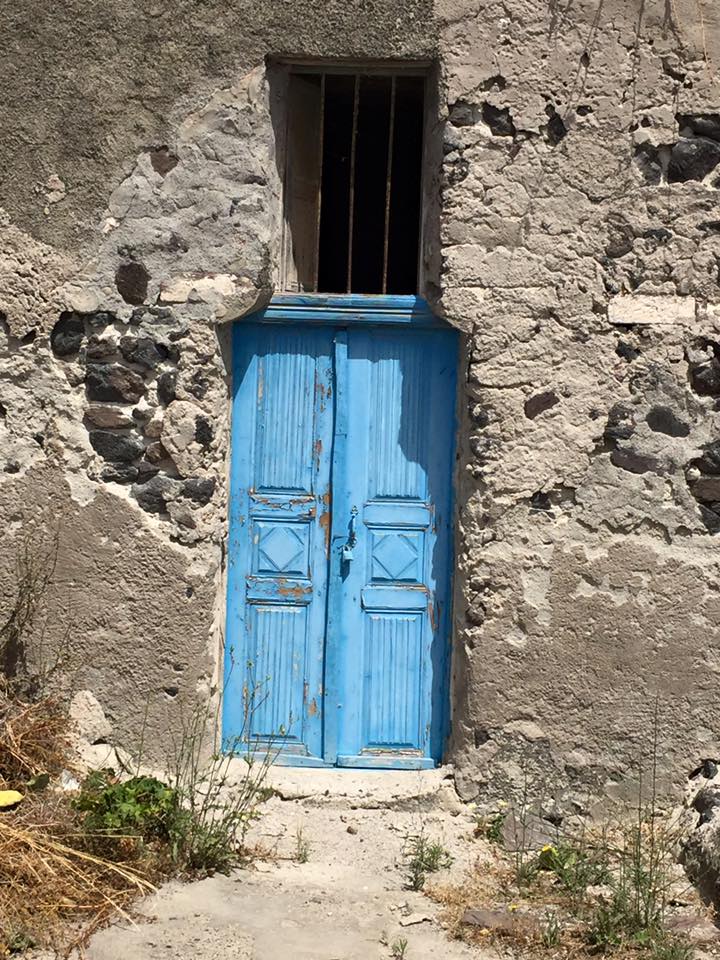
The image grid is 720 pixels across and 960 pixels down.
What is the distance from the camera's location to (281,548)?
4.60m

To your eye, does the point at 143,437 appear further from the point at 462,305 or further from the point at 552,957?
the point at 552,957

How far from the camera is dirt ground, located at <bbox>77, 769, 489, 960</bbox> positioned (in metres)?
3.48

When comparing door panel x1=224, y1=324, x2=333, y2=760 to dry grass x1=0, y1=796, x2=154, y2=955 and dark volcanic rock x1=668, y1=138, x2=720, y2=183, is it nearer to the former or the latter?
dry grass x1=0, y1=796, x2=154, y2=955

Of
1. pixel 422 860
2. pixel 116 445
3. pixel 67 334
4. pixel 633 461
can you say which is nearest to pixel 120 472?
pixel 116 445

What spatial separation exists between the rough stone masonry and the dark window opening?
0.34 meters

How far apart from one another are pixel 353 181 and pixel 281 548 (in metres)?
1.59

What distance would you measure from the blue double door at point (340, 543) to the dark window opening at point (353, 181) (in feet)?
1.22

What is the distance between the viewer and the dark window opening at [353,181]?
15.5 feet

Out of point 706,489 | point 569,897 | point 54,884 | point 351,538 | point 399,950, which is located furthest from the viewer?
point 351,538

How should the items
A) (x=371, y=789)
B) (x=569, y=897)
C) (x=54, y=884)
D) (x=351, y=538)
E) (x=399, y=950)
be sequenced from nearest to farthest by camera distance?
(x=399, y=950) → (x=54, y=884) → (x=569, y=897) → (x=371, y=789) → (x=351, y=538)

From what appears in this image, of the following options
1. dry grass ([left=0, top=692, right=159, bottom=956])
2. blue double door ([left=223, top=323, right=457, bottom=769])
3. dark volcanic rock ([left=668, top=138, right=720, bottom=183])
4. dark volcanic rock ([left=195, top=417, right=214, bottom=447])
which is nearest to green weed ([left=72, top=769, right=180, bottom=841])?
dry grass ([left=0, top=692, right=159, bottom=956])

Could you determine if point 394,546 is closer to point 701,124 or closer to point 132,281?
point 132,281

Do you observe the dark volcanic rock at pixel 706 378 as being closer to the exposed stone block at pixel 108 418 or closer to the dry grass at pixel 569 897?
the dry grass at pixel 569 897

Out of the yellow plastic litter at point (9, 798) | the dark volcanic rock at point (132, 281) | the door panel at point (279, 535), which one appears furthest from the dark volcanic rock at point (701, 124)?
the yellow plastic litter at point (9, 798)
